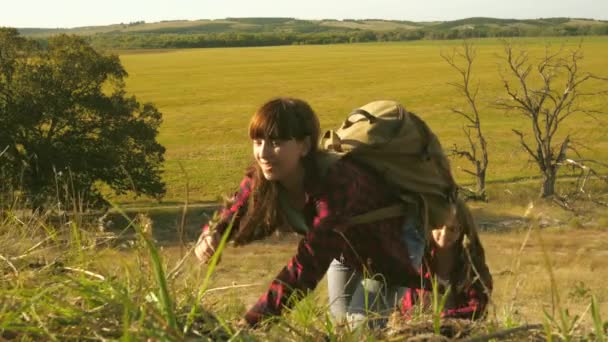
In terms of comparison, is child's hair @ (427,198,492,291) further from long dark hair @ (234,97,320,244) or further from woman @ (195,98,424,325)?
long dark hair @ (234,97,320,244)

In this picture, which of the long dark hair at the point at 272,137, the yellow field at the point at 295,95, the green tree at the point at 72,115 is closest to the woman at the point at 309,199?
the long dark hair at the point at 272,137

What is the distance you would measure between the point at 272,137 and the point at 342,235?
0.42 m

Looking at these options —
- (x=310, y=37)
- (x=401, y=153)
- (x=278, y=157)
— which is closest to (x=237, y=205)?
(x=278, y=157)

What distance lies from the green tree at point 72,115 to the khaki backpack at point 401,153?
23.9 meters

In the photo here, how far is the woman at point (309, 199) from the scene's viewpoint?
2.40 m

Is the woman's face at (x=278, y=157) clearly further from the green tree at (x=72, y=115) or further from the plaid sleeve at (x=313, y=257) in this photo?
the green tree at (x=72, y=115)

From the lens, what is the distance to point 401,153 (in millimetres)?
2725

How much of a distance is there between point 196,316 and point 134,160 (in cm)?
2638

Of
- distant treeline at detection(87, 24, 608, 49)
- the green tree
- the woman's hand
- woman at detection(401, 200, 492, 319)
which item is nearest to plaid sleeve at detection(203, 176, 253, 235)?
the woman's hand

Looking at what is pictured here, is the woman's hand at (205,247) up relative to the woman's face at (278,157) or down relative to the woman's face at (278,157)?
down

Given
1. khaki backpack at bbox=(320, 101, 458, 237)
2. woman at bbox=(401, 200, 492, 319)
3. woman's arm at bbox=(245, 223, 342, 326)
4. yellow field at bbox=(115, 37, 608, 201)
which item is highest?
khaki backpack at bbox=(320, 101, 458, 237)

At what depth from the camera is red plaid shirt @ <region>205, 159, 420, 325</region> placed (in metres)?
2.18

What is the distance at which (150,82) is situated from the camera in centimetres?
7519

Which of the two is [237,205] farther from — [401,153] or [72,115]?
[72,115]
